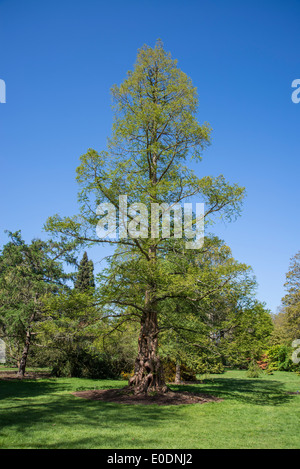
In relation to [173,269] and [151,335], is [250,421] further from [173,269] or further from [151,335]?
[173,269]

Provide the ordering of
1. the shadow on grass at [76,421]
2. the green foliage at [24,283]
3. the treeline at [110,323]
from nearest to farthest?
the shadow on grass at [76,421]
the treeline at [110,323]
the green foliage at [24,283]

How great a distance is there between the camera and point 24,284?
19797mm

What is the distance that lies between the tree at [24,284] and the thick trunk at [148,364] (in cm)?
757

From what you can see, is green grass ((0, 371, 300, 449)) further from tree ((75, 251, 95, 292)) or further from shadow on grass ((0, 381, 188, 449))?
tree ((75, 251, 95, 292))

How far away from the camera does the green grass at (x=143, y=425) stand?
5590 millimetres

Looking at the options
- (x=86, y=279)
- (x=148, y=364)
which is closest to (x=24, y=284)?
(x=86, y=279)

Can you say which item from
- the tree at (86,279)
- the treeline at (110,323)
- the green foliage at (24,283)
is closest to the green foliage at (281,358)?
the treeline at (110,323)

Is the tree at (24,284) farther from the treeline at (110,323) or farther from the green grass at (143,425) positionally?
the green grass at (143,425)

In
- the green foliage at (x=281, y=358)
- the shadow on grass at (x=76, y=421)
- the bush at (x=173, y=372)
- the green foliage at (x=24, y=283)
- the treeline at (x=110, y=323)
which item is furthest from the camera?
the green foliage at (x=281, y=358)

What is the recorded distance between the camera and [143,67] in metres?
13.7

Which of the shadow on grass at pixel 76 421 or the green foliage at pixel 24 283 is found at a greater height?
the green foliage at pixel 24 283

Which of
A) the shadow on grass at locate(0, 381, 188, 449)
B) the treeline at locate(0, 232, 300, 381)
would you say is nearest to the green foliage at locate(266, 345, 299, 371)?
the treeline at locate(0, 232, 300, 381)

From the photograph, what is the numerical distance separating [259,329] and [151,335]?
3737 mm

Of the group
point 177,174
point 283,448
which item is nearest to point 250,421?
point 283,448
